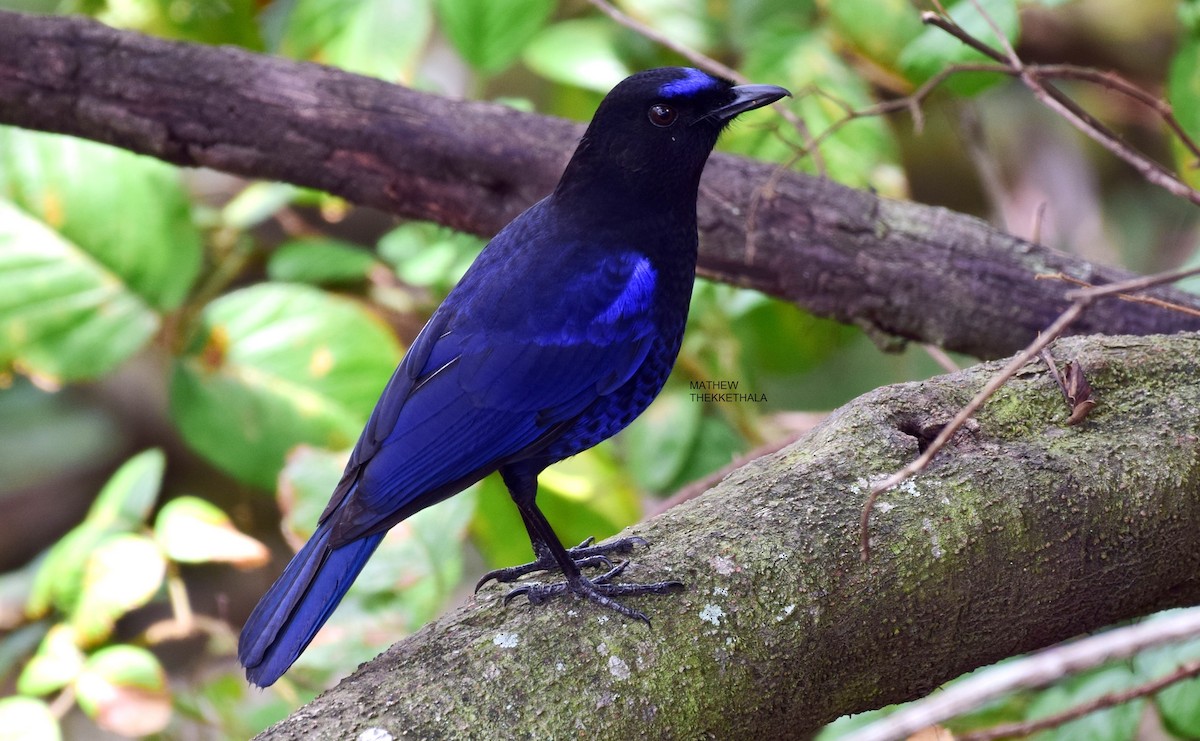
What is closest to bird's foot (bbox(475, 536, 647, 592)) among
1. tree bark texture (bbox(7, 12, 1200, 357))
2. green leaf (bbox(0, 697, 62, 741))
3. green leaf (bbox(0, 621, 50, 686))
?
tree bark texture (bbox(7, 12, 1200, 357))

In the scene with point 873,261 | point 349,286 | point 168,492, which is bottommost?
point 168,492

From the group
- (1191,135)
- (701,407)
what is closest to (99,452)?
(701,407)

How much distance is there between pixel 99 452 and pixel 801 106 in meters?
3.89

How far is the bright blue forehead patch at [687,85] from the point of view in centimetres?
227

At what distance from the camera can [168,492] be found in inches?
219

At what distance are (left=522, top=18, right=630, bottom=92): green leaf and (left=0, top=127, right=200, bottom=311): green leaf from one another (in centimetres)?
122

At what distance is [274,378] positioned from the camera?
3438 mm

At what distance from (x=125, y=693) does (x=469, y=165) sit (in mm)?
1582

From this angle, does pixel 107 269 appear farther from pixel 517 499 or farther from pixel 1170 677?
pixel 1170 677

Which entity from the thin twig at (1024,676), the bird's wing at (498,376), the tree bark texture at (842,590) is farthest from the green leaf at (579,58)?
the thin twig at (1024,676)

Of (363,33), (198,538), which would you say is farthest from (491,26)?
(198,538)

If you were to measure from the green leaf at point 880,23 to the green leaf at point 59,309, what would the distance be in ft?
7.52

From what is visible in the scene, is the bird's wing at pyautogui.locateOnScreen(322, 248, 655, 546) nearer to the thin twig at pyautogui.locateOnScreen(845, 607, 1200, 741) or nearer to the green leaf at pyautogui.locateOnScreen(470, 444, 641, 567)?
the green leaf at pyautogui.locateOnScreen(470, 444, 641, 567)

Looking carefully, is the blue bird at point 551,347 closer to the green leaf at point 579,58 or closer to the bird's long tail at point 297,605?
the bird's long tail at point 297,605
